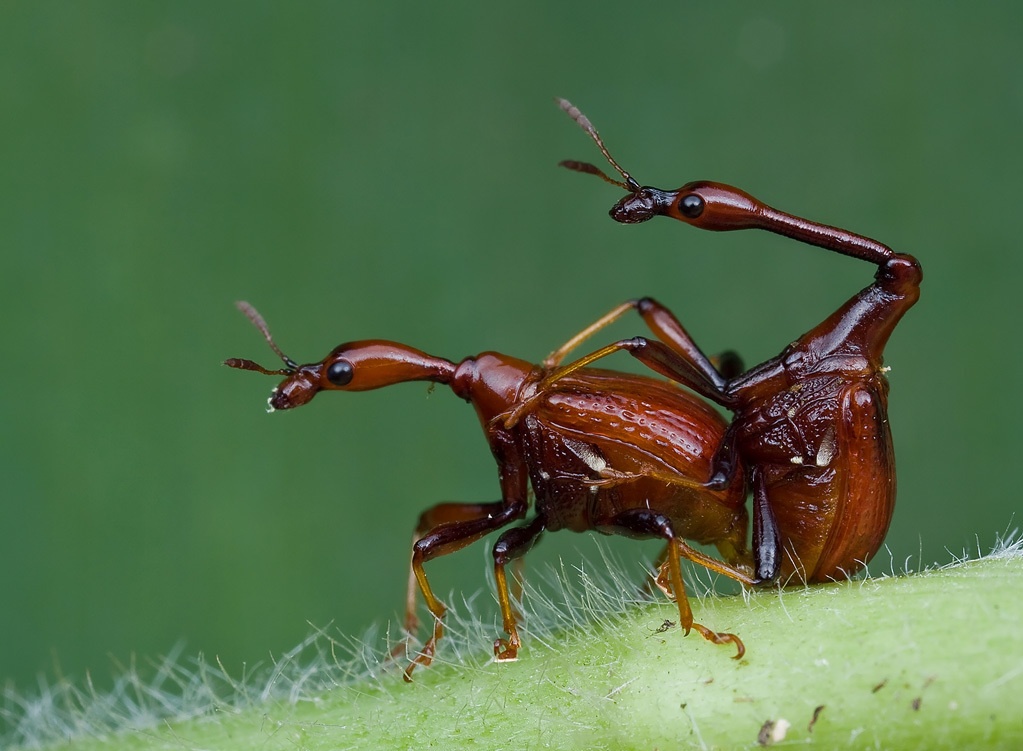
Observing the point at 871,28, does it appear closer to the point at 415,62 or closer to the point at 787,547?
the point at 415,62

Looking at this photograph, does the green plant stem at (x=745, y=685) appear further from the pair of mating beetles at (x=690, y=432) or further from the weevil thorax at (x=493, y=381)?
the weevil thorax at (x=493, y=381)

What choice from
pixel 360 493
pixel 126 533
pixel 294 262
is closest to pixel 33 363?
pixel 126 533

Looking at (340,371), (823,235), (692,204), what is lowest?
(340,371)

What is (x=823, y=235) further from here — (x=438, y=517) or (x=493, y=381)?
(x=438, y=517)

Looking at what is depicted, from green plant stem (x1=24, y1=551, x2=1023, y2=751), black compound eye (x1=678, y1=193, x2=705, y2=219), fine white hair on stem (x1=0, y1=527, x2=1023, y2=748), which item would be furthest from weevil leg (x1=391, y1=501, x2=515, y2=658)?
black compound eye (x1=678, y1=193, x2=705, y2=219)

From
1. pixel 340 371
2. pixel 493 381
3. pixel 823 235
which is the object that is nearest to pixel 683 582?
pixel 493 381

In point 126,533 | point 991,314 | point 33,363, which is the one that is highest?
point 33,363

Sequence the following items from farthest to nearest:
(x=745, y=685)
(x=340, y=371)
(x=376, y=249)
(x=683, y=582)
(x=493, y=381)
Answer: (x=376, y=249)
(x=493, y=381)
(x=340, y=371)
(x=683, y=582)
(x=745, y=685)

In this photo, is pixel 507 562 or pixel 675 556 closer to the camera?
pixel 675 556
